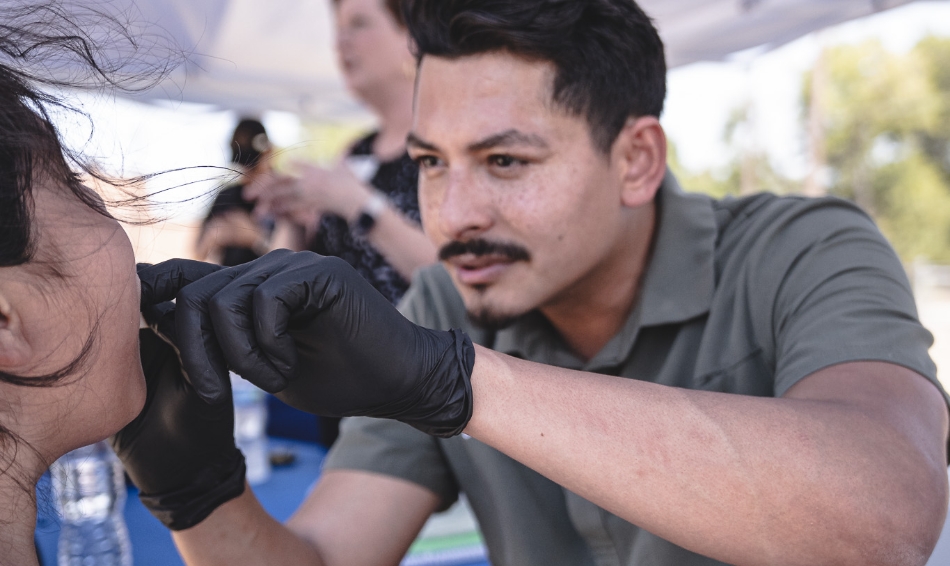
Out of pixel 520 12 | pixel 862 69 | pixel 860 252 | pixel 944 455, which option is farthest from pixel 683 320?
pixel 862 69

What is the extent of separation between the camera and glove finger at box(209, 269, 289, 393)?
0.79 meters

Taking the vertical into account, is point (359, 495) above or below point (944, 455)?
below

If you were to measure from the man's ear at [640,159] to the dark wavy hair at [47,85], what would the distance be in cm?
90

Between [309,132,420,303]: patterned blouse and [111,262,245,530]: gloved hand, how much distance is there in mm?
1119

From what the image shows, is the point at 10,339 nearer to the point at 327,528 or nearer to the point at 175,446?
the point at 175,446

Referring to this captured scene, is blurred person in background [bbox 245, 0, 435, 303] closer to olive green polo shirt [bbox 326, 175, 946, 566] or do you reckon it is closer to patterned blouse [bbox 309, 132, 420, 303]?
patterned blouse [bbox 309, 132, 420, 303]

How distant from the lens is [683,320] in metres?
1.39

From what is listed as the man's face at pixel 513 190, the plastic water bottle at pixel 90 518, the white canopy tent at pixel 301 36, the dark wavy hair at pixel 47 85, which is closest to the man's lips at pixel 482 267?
the man's face at pixel 513 190

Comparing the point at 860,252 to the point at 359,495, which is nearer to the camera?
the point at 860,252

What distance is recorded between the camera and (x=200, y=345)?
2.64 ft

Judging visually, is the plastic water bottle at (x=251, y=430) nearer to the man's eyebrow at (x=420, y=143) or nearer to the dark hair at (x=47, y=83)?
the man's eyebrow at (x=420, y=143)

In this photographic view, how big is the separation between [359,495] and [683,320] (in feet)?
2.32

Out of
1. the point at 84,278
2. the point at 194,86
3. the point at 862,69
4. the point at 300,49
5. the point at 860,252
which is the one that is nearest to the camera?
the point at 84,278

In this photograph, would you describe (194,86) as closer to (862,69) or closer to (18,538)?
(18,538)
